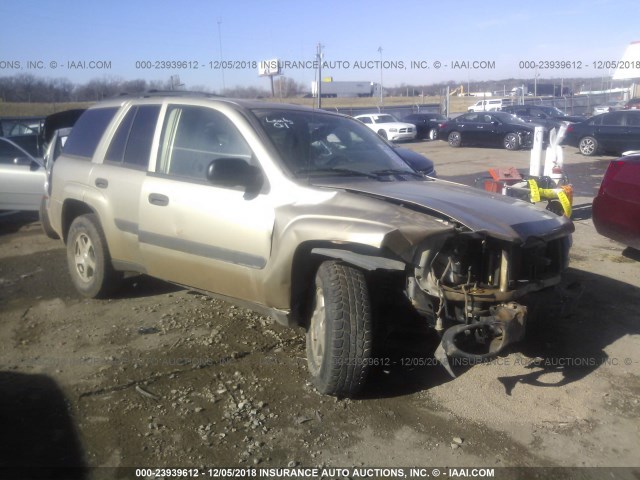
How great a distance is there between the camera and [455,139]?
79.8 ft

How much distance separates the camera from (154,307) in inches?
208

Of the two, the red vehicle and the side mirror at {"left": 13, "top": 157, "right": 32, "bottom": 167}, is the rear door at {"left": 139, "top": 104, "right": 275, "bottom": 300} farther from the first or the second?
the side mirror at {"left": 13, "top": 157, "right": 32, "bottom": 167}

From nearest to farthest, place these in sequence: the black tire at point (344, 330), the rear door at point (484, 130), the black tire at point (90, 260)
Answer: the black tire at point (344, 330) → the black tire at point (90, 260) → the rear door at point (484, 130)

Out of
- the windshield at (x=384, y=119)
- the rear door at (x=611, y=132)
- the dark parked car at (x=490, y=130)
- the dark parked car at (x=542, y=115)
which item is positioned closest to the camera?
the rear door at (x=611, y=132)

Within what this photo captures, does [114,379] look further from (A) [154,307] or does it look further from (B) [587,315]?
(B) [587,315]

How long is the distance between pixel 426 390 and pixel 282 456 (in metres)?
1.19

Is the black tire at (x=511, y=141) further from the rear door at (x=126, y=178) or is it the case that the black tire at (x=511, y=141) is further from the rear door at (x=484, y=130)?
the rear door at (x=126, y=178)

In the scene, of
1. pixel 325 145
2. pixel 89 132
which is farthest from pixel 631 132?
pixel 89 132

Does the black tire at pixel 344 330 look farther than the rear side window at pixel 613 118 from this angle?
No

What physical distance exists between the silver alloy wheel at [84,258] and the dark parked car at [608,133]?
53.6ft

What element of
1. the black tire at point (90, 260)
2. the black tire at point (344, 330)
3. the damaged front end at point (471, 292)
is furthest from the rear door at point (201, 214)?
the damaged front end at point (471, 292)

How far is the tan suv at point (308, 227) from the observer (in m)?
3.44

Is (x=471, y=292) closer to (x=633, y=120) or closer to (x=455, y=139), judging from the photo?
(x=633, y=120)

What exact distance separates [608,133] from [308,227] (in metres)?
18.5
